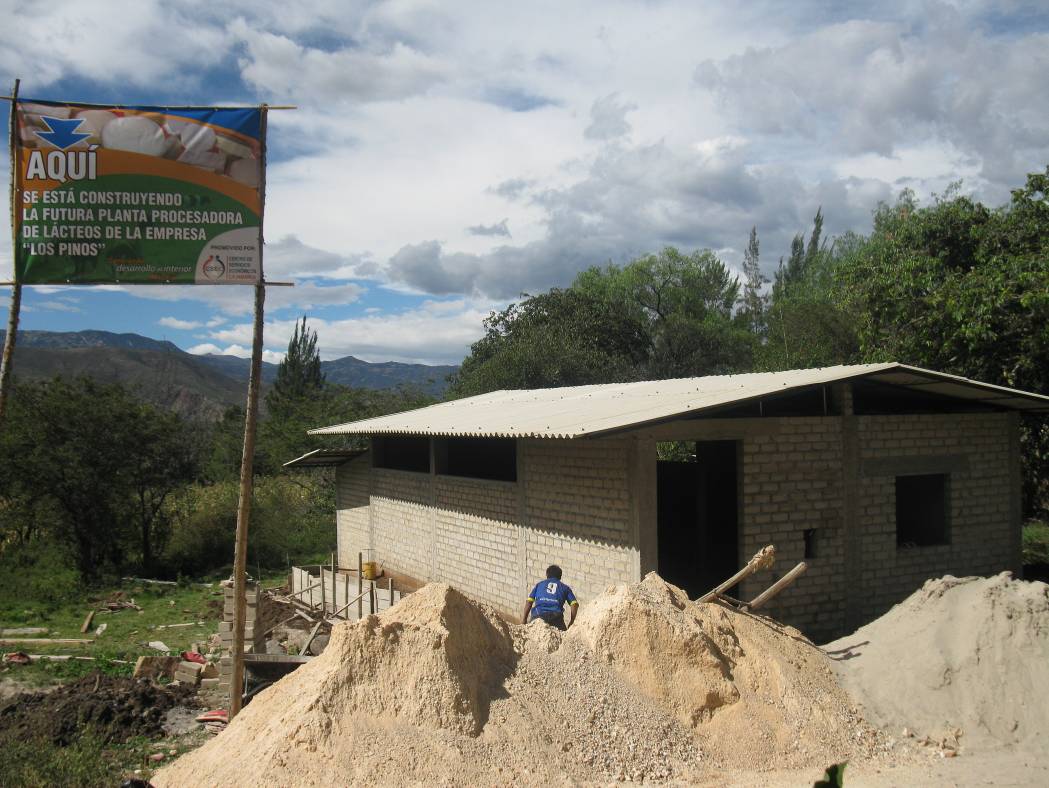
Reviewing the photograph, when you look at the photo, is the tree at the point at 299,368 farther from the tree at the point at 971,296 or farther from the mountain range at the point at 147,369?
the tree at the point at 971,296

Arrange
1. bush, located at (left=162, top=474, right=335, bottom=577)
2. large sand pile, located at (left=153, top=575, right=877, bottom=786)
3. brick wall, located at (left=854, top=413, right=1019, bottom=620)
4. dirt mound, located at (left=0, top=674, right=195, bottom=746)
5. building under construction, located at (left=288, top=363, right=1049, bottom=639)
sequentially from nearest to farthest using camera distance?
large sand pile, located at (left=153, top=575, right=877, bottom=786), dirt mound, located at (left=0, top=674, right=195, bottom=746), building under construction, located at (left=288, top=363, right=1049, bottom=639), brick wall, located at (left=854, top=413, right=1019, bottom=620), bush, located at (left=162, top=474, right=335, bottom=577)

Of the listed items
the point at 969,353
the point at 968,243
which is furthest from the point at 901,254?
the point at 969,353

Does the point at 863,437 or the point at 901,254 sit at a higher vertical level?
the point at 901,254

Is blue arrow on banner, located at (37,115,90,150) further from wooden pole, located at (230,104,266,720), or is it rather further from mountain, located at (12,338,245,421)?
mountain, located at (12,338,245,421)

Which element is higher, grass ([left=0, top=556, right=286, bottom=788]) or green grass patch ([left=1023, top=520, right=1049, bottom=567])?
green grass patch ([left=1023, top=520, right=1049, bottom=567])

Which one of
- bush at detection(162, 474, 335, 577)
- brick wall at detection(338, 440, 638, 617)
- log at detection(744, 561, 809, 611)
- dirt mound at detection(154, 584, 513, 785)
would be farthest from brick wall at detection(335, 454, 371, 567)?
dirt mound at detection(154, 584, 513, 785)

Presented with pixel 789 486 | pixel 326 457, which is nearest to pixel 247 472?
pixel 789 486

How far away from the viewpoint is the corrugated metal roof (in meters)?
9.70

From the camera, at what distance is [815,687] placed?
25.8 ft

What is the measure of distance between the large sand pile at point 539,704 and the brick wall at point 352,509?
1045cm

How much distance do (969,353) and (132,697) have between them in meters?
14.2

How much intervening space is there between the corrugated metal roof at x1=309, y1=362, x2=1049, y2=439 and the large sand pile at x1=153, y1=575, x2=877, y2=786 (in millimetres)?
2290

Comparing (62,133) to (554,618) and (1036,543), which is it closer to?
(554,618)

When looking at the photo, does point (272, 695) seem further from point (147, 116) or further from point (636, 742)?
point (147, 116)
